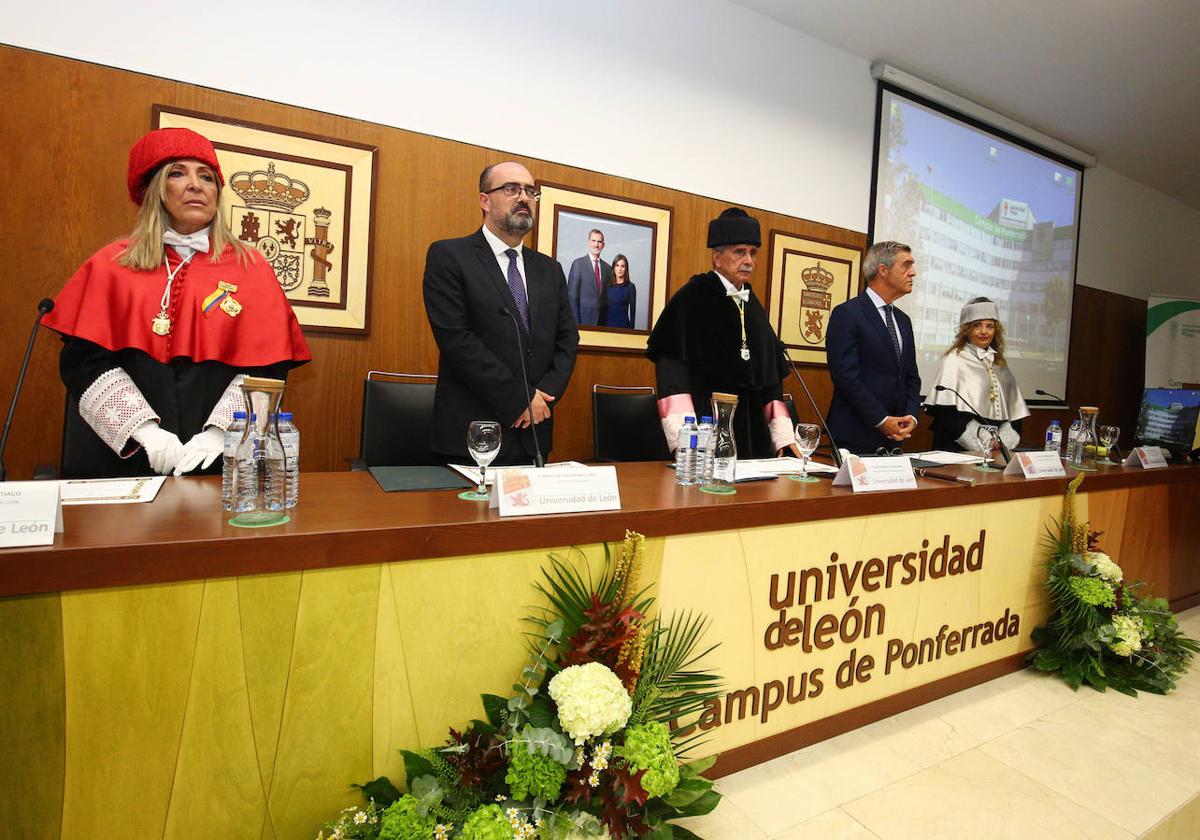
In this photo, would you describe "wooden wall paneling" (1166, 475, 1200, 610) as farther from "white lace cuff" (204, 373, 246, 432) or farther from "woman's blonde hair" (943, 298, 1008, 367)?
"white lace cuff" (204, 373, 246, 432)

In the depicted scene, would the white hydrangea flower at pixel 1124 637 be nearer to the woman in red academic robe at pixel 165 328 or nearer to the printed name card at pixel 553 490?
the printed name card at pixel 553 490

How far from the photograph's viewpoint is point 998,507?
2154 millimetres

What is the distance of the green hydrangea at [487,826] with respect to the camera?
3.37ft

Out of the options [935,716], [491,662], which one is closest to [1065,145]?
[935,716]

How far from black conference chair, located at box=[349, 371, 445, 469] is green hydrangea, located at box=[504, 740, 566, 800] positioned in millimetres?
1490

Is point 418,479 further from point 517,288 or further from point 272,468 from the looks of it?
point 517,288

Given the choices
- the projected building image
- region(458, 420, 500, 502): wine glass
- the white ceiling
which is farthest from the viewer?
the projected building image

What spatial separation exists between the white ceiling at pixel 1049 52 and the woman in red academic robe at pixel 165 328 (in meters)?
3.39

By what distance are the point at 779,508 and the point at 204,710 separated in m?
1.21

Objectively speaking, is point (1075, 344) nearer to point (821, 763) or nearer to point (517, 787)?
point (821, 763)

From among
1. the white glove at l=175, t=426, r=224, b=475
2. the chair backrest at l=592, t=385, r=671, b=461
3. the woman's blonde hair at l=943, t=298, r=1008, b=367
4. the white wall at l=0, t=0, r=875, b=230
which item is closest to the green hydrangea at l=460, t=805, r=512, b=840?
the white glove at l=175, t=426, r=224, b=475

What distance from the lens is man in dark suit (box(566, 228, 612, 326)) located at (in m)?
3.43

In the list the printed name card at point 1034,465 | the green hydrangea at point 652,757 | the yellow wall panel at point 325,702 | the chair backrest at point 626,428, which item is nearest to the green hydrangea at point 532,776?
the green hydrangea at point 652,757

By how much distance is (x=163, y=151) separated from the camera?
1678 millimetres
